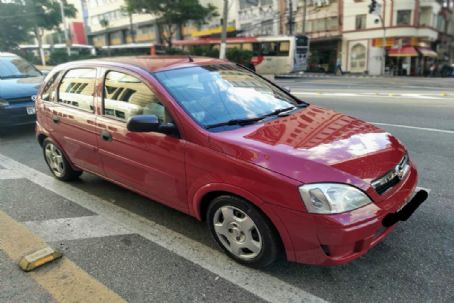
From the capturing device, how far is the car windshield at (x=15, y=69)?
336 inches

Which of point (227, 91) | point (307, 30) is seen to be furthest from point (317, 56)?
point (227, 91)

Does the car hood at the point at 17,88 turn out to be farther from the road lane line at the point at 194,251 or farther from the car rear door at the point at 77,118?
the road lane line at the point at 194,251

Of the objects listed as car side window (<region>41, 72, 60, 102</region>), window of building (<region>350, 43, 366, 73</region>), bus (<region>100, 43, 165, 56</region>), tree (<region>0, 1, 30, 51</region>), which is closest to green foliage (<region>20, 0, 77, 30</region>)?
tree (<region>0, 1, 30, 51</region>)

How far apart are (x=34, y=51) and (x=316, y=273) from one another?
59.3 m

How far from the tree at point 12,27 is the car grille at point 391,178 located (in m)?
Answer: 33.3

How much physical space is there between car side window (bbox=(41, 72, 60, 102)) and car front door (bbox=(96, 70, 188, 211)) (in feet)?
3.90

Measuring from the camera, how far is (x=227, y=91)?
3.68 metres

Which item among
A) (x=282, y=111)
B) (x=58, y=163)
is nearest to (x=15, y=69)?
(x=58, y=163)

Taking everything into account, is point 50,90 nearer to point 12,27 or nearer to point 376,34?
point 12,27

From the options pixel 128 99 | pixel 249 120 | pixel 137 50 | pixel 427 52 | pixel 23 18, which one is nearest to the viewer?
pixel 249 120

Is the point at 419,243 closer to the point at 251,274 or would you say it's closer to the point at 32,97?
the point at 251,274

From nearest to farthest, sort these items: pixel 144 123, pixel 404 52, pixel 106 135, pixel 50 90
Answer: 1. pixel 144 123
2. pixel 106 135
3. pixel 50 90
4. pixel 404 52

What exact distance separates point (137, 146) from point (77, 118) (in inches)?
43.9

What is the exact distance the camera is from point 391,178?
112 inches
